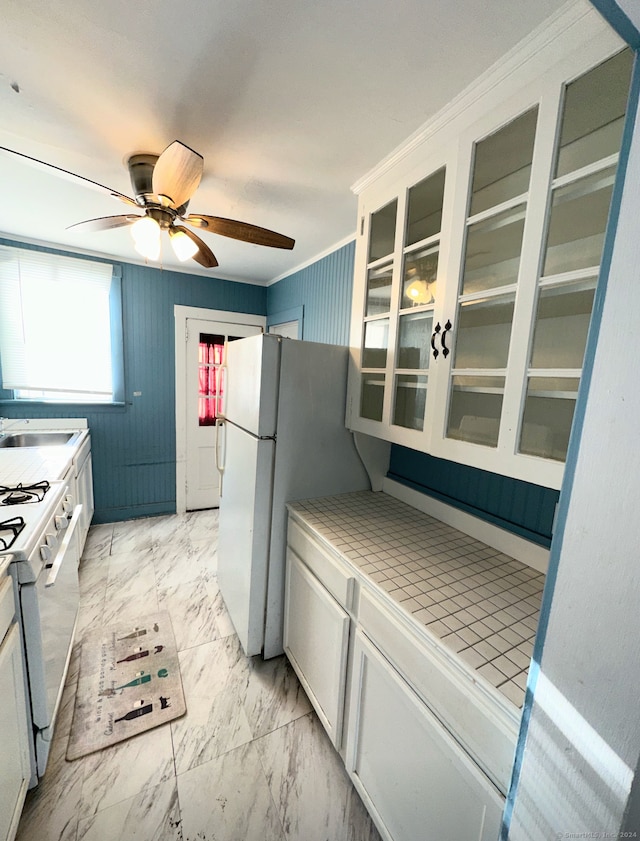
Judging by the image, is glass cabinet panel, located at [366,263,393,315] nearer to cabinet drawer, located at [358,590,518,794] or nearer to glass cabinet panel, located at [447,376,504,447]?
glass cabinet panel, located at [447,376,504,447]

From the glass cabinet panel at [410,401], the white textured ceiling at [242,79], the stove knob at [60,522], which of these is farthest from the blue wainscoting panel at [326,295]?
the stove knob at [60,522]

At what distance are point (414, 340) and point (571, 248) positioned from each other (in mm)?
589

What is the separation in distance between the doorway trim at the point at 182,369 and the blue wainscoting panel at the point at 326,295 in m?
0.67

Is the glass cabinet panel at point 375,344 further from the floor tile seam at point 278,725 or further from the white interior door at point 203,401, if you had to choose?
the white interior door at point 203,401

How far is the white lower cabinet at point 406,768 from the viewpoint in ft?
2.61

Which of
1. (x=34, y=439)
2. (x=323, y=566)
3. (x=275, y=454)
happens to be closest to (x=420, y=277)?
(x=275, y=454)

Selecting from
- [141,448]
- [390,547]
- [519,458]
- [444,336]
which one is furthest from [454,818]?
[141,448]

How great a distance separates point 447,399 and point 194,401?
2.84 metres

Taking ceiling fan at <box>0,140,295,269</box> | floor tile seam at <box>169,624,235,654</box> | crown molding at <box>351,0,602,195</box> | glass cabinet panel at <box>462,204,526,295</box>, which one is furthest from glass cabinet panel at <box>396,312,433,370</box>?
floor tile seam at <box>169,624,235,654</box>

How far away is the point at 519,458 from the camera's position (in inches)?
39.1

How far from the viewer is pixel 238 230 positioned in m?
1.68

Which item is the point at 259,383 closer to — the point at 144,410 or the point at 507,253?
the point at 507,253

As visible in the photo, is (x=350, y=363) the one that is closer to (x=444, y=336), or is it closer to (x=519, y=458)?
(x=444, y=336)

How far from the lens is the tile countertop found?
0.85 m
